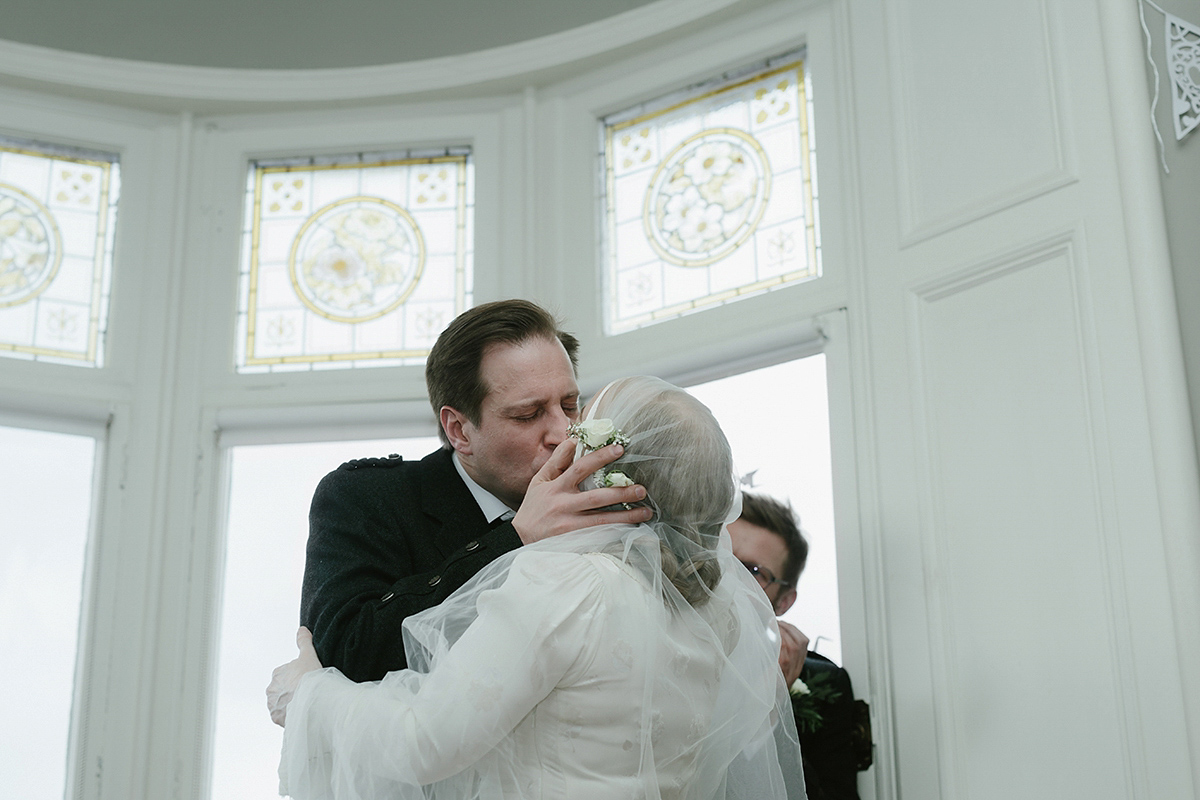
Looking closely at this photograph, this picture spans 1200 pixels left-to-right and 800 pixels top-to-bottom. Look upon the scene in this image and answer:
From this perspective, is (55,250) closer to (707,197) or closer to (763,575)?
(707,197)

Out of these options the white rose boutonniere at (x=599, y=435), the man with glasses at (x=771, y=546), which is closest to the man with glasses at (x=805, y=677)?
the man with glasses at (x=771, y=546)

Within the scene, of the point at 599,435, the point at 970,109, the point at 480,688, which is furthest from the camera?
the point at 970,109

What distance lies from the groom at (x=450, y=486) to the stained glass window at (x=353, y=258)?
1576 millimetres

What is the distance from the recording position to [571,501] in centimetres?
179

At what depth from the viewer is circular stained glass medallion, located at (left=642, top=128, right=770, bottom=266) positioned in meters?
3.50

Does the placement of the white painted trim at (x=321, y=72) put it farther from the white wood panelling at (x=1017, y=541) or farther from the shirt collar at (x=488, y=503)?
the shirt collar at (x=488, y=503)

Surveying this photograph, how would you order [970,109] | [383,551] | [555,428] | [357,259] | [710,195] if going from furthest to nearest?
[357,259], [710,195], [970,109], [555,428], [383,551]

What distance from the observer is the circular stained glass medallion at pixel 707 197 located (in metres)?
3.50

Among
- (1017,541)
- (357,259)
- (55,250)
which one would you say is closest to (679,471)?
(1017,541)

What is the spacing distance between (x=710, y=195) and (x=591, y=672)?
222 centimetres

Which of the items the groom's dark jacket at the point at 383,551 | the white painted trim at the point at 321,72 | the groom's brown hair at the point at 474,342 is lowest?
the groom's dark jacket at the point at 383,551

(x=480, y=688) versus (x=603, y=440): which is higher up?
(x=603, y=440)

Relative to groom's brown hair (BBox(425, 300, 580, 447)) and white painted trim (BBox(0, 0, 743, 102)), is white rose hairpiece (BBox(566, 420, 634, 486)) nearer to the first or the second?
groom's brown hair (BBox(425, 300, 580, 447))

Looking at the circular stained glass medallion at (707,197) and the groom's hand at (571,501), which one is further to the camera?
the circular stained glass medallion at (707,197)
